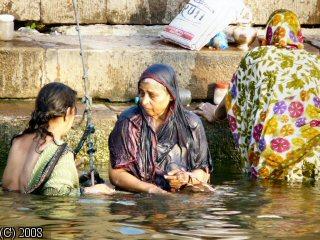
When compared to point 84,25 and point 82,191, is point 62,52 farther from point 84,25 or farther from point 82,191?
point 82,191

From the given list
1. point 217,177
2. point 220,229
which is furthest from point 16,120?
point 220,229

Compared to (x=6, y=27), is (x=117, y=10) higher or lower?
higher

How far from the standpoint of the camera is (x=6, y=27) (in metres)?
12.3

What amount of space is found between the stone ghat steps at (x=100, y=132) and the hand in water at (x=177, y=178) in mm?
1901

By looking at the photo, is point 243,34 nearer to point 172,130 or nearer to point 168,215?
point 172,130

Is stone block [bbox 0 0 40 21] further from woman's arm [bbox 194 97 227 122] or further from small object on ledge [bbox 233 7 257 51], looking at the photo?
woman's arm [bbox 194 97 227 122]

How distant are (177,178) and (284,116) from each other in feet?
6.15

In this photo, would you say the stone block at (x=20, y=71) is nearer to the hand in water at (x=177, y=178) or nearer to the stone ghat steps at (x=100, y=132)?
the stone ghat steps at (x=100, y=132)

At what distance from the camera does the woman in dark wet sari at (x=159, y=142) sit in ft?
30.5

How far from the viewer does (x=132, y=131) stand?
372 inches

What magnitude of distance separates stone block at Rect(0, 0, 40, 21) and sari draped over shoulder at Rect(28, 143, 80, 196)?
458 cm

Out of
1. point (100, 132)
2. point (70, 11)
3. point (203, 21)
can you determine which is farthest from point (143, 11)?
point (100, 132)

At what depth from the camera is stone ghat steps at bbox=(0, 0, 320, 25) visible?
13094 mm

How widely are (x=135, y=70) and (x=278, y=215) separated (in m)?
3.79
